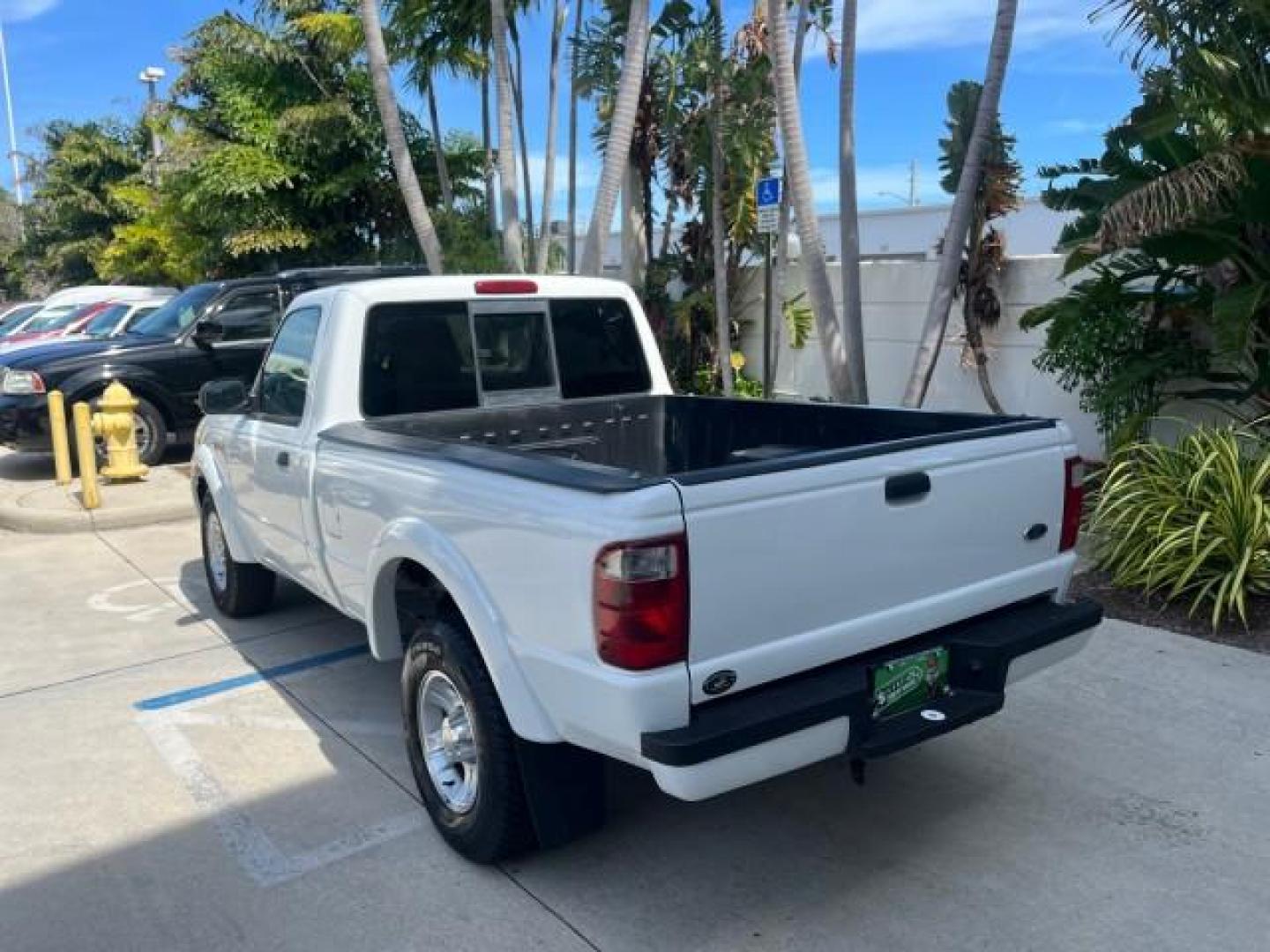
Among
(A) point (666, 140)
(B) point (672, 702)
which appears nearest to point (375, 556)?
(B) point (672, 702)

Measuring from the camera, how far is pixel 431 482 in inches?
132

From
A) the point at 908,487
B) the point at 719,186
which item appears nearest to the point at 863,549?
the point at 908,487

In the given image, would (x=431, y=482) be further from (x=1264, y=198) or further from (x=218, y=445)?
(x=1264, y=198)

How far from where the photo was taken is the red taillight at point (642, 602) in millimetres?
2609

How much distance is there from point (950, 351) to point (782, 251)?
2.16m

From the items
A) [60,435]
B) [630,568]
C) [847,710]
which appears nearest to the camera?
[630,568]

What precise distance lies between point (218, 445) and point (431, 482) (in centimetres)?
280

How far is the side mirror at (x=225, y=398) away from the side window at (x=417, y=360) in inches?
44.6

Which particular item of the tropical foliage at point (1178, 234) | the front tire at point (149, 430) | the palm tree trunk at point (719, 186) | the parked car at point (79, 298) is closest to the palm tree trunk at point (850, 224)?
the tropical foliage at point (1178, 234)

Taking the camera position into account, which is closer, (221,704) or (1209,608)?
(221,704)

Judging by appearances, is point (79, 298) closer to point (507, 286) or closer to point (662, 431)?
point (507, 286)

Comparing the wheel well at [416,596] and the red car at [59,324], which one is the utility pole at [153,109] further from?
the wheel well at [416,596]

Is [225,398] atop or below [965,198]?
below

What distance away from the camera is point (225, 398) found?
5.20 metres
